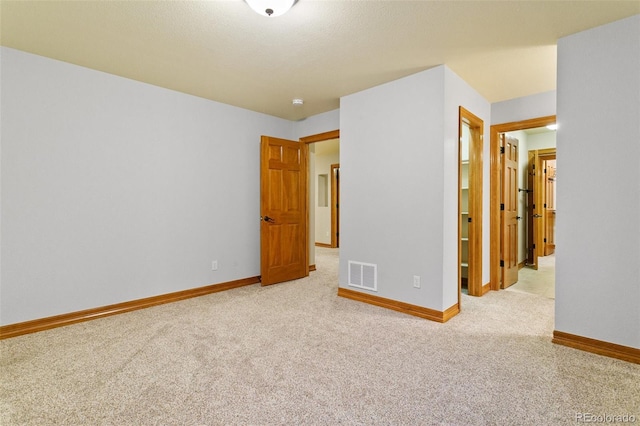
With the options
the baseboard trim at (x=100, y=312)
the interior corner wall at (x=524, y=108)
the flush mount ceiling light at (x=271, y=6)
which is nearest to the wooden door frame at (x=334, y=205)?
the baseboard trim at (x=100, y=312)

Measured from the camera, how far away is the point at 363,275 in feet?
11.6

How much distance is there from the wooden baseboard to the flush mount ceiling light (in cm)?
274

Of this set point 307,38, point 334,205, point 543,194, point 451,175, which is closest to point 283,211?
point 451,175

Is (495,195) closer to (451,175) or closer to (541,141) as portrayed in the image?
(451,175)

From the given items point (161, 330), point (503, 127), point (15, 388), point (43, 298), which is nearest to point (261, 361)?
point (161, 330)

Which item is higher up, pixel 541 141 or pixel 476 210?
pixel 541 141

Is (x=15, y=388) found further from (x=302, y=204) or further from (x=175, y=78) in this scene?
(x=302, y=204)

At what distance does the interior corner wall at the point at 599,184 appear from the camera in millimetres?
2160

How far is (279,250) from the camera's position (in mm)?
4418

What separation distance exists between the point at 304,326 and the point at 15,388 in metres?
1.93

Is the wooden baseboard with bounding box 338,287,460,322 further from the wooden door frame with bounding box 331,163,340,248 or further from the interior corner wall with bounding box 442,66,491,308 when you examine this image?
the wooden door frame with bounding box 331,163,340,248

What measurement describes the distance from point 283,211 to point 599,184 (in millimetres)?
3371

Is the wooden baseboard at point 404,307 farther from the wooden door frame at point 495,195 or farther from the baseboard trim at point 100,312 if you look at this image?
the baseboard trim at point 100,312

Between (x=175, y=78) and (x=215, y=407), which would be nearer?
(x=215, y=407)
